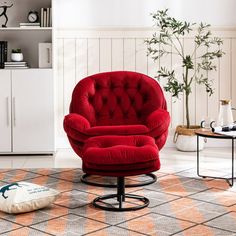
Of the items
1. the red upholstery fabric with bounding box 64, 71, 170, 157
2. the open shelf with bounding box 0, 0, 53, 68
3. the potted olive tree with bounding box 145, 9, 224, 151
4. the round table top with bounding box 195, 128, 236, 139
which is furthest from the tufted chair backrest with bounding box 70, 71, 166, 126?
the open shelf with bounding box 0, 0, 53, 68

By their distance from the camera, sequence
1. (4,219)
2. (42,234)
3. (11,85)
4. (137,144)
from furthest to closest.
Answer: (11,85) < (137,144) < (4,219) < (42,234)

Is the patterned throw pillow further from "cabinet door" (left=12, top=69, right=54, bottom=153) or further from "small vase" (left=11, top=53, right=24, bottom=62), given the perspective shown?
"small vase" (left=11, top=53, right=24, bottom=62)

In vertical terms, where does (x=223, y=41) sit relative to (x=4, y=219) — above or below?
above

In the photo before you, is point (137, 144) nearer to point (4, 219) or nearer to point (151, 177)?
point (151, 177)

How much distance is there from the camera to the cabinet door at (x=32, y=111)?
5996 millimetres

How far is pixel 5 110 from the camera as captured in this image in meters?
6.04

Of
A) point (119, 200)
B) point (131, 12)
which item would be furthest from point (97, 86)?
point (131, 12)

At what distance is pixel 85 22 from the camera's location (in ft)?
20.8

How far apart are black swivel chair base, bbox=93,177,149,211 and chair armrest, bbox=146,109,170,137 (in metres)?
0.61

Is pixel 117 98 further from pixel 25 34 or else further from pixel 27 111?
pixel 25 34

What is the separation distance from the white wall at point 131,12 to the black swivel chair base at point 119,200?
2671mm

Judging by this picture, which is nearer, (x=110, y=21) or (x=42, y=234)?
(x=42, y=234)

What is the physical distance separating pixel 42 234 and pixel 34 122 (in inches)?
108

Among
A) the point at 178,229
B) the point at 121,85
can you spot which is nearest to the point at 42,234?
the point at 178,229
